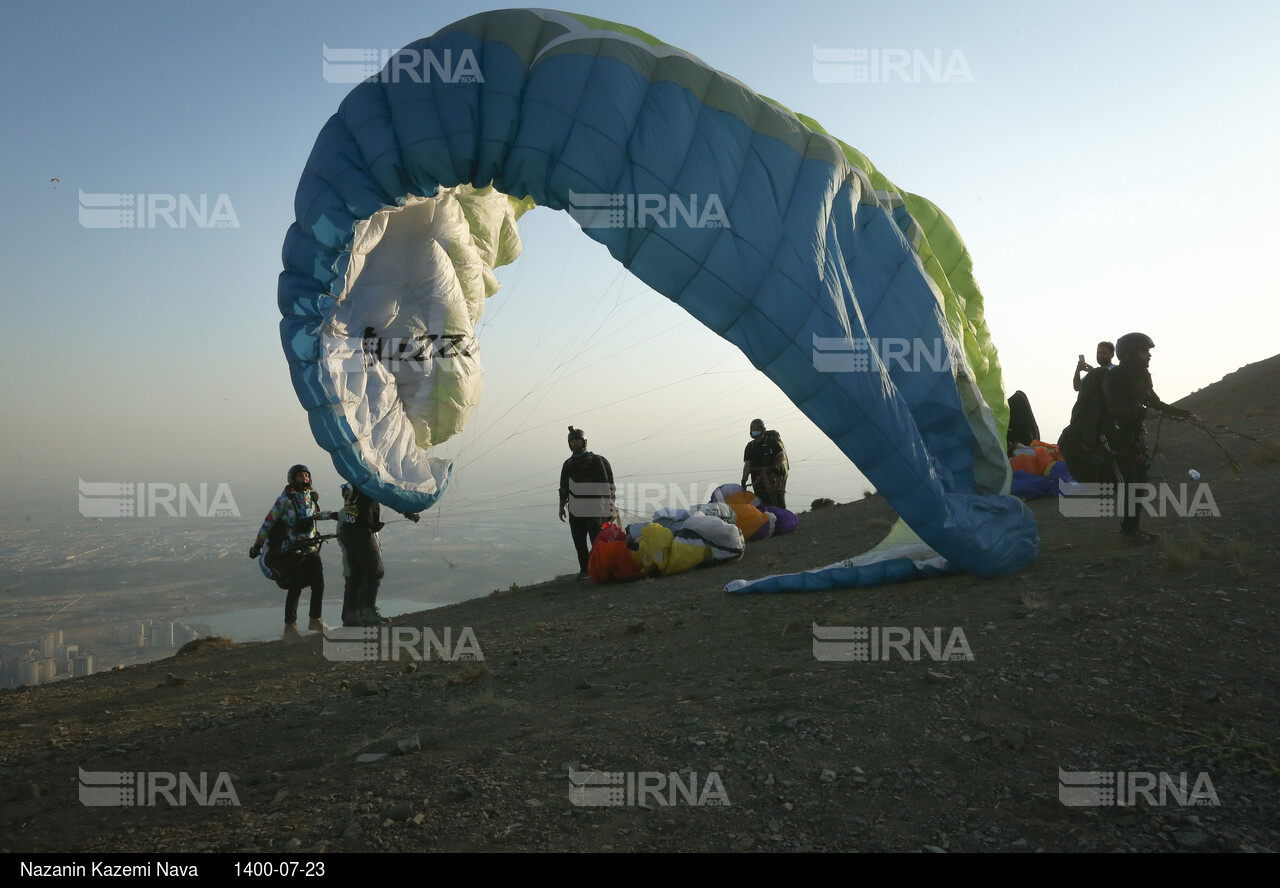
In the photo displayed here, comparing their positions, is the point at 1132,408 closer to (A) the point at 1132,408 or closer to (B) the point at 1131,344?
(A) the point at 1132,408

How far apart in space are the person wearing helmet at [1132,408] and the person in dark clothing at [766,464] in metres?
4.78

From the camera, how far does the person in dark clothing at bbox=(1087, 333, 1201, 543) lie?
5.97 meters

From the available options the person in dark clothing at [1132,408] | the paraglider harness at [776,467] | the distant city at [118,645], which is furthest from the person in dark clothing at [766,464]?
the distant city at [118,645]

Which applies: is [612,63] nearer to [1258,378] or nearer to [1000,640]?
[1000,640]

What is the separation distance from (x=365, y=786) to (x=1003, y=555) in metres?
4.54

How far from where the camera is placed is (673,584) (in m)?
7.59

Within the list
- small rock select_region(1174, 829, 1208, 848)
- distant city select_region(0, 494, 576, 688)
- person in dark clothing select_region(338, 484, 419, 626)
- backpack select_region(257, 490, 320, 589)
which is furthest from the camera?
distant city select_region(0, 494, 576, 688)

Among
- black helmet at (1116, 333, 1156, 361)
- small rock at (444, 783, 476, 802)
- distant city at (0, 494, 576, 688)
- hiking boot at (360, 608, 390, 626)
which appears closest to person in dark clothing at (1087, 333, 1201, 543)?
black helmet at (1116, 333, 1156, 361)

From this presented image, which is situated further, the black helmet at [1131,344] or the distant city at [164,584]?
the distant city at [164,584]

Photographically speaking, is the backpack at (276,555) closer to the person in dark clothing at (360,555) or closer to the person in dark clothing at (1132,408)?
the person in dark clothing at (360,555)

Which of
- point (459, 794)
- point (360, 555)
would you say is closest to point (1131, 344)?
point (459, 794)

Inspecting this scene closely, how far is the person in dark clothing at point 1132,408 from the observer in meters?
5.97

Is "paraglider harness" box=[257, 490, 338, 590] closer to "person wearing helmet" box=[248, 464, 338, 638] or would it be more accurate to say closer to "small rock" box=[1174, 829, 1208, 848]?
"person wearing helmet" box=[248, 464, 338, 638]

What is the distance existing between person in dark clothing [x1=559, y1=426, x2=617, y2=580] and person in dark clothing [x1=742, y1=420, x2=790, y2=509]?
8.52 ft
